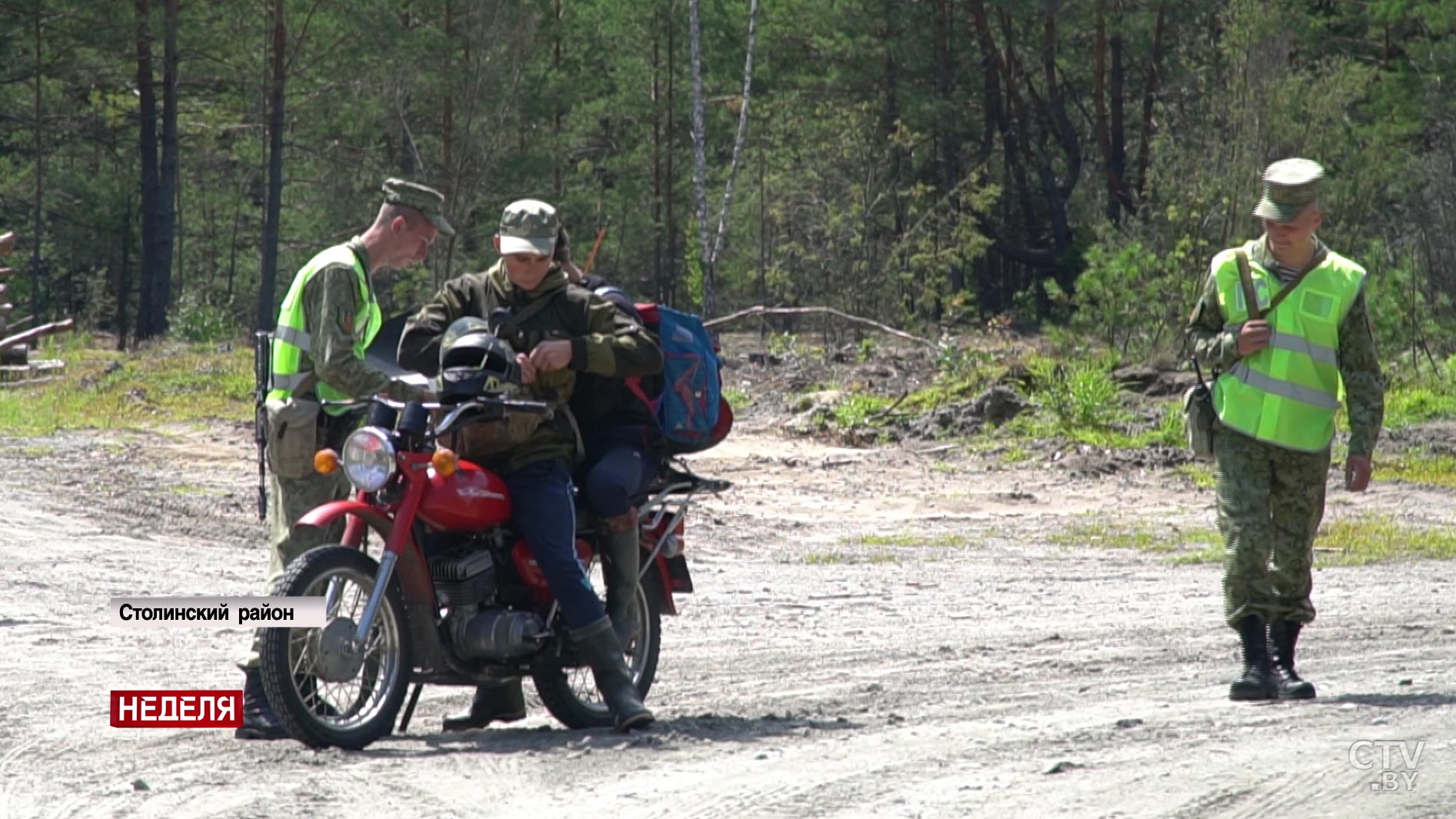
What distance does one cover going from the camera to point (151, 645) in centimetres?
939

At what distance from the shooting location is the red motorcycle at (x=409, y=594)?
629cm

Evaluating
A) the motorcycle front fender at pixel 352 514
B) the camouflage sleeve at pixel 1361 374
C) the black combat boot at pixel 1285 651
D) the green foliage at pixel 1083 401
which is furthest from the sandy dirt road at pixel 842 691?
the green foliage at pixel 1083 401

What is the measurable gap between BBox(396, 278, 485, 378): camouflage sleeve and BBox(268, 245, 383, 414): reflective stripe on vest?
0.29 meters

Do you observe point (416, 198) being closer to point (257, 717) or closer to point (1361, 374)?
point (257, 717)

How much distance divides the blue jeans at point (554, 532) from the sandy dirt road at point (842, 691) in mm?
458

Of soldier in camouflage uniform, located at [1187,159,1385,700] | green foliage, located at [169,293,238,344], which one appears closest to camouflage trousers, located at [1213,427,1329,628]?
soldier in camouflage uniform, located at [1187,159,1385,700]

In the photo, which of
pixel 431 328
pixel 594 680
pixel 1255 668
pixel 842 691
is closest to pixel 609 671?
pixel 594 680

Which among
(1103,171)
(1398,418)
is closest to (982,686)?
(1398,418)

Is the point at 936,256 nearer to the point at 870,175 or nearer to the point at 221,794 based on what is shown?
the point at 870,175

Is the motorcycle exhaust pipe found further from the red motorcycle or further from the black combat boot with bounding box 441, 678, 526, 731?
the black combat boot with bounding box 441, 678, 526, 731

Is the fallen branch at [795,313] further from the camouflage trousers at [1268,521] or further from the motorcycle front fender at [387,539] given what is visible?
the motorcycle front fender at [387,539]

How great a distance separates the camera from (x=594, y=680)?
7.03 metres

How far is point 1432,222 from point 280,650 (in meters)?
26.0

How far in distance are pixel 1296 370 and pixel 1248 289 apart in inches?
14.0
